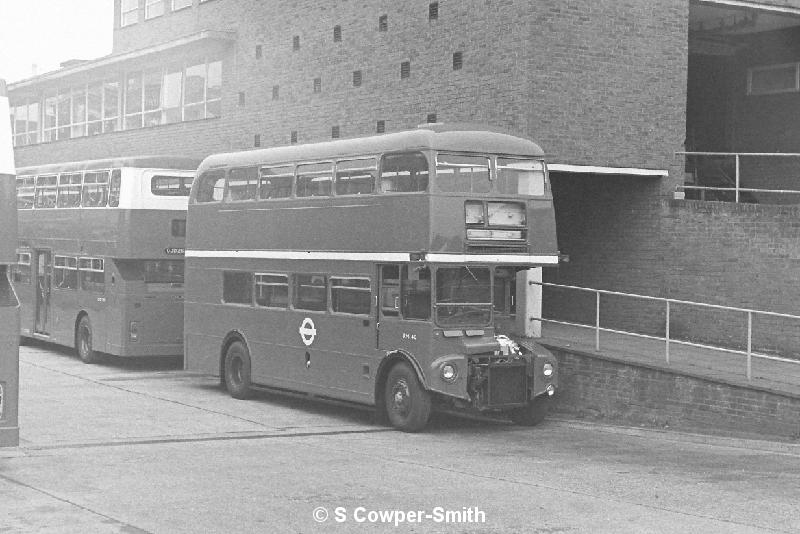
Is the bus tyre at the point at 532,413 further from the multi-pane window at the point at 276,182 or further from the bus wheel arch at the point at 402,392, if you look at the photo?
the multi-pane window at the point at 276,182

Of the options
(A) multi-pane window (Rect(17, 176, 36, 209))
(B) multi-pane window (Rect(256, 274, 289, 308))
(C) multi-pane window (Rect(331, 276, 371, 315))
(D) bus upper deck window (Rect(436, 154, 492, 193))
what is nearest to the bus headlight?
(C) multi-pane window (Rect(331, 276, 371, 315))

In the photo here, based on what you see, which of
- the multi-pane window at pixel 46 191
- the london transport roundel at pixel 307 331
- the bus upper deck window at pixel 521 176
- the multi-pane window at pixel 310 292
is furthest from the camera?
the multi-pane window at pixel 46 191

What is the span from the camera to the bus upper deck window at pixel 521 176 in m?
17.1

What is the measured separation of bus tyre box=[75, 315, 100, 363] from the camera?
25.6m

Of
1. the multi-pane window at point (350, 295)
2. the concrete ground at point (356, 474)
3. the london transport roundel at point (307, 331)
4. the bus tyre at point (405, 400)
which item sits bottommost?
the concrete ground at point (356, 474)

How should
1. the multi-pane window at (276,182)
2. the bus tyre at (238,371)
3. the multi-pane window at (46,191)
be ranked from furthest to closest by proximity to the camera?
the multi-pane window at (46,191) → the bus tyre at (238,371) → the multi-pane window at (276,182)

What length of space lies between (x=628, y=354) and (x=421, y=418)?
12.1 ft

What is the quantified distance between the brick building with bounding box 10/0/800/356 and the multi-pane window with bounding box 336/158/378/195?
13.4ft

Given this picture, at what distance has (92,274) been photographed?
25469 mm

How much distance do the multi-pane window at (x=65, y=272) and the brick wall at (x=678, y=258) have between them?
32.3 feet

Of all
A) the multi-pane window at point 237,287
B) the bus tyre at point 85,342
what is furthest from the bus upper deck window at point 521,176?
the bus tyre at point 85,342

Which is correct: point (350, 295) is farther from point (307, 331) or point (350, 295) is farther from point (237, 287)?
point (237, 287)

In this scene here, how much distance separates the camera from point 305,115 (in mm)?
28188

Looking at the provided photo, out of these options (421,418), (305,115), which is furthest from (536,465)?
(305,115)
